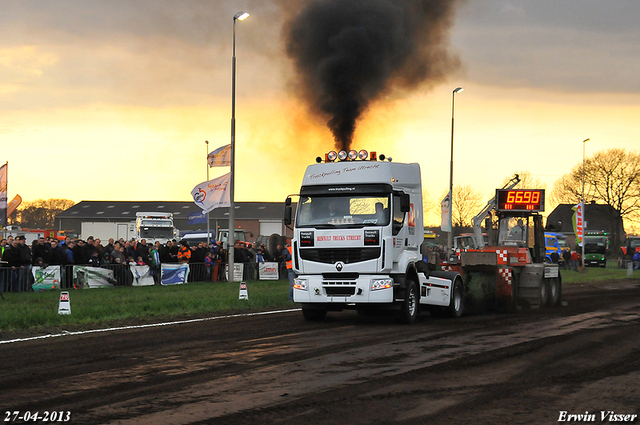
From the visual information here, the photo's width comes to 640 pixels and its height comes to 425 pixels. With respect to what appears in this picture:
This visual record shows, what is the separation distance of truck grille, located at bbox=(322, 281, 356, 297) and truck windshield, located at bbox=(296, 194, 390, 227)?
3.90ft

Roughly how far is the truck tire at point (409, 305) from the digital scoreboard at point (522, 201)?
5.47 metres

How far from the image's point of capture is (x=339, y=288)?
49.9ft

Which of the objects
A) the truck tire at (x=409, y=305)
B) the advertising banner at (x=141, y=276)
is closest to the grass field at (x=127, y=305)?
the advertising banner at (x=141, y=276)

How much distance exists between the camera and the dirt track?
713 centimetres

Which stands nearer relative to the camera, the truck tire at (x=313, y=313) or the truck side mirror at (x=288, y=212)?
the truck side mirror at (x=288, y=212)

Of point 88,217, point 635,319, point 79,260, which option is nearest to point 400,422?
point 635,319

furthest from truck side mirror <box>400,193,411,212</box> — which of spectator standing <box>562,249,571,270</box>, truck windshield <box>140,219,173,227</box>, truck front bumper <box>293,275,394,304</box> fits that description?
spectator standing <box>562,249,571,270</box>

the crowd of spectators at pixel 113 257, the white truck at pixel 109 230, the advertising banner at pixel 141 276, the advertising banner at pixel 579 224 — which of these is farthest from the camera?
the white truck at pixel 109 230

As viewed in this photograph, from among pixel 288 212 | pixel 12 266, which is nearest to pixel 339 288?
pixel 288 212

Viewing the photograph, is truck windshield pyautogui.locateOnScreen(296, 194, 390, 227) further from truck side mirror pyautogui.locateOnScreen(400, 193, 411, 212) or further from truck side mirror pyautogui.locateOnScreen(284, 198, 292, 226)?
truck side mirror pyautogui.locateOnScreen(400, 193, 411, 212)

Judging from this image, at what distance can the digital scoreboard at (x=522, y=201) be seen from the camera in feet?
65.9

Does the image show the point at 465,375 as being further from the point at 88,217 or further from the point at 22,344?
the point at 88,217

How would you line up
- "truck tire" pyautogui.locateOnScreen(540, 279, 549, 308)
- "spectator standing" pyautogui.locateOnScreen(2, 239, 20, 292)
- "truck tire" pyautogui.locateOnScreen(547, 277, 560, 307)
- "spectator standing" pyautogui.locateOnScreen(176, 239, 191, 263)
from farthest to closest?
"spectator standing" pyautogui.locateOnScreen(176, 239, 191, 263)
"spectator standing" pyautogui.locateOnScreen(2, 239, 20, 292)
"truck tire" pyautogui.locateOnScreen(547, 277, 560, 307)
"truck tire" pyautogui.locateOnScreen(540, 279, 549, 308)

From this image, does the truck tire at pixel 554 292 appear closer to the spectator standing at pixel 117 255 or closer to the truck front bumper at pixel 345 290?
the truck front bumper at pixel 345 290
